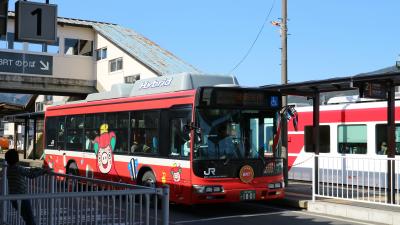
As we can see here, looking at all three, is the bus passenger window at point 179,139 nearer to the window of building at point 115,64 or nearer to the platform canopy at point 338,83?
the platform canopy at point 338,83

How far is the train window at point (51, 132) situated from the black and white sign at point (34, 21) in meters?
8.99

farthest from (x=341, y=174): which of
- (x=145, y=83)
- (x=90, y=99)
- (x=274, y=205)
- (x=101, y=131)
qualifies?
(x=90, y=99)

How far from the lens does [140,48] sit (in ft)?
108

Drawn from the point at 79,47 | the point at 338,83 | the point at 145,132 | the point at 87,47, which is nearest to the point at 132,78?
the point at 87,47

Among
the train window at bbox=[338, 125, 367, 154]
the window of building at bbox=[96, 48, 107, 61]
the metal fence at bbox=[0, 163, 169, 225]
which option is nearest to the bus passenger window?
the metal fence at bbox=[0, 163, 169, 225]

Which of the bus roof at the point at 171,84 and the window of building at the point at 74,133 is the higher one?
the bus roof at the point at 171,84

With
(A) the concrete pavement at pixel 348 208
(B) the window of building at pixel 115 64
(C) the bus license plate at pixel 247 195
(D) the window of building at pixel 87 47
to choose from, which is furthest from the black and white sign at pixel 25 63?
(C) the bus license plate at pixel 247 195

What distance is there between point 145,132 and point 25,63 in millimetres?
19749

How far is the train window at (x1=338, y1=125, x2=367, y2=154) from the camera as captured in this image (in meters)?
17.9

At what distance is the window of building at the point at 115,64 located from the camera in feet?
107

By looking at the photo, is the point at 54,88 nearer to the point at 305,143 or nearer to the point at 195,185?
the point at 305,143

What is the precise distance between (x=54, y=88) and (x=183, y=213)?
21093 millimetres

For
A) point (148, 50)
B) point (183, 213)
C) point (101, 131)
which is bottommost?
point (183, 213)

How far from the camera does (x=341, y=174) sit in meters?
13.2
